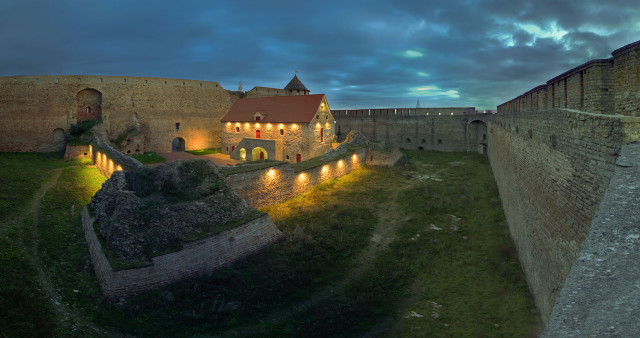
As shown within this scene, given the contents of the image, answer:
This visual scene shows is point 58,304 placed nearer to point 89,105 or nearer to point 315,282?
point 315,282

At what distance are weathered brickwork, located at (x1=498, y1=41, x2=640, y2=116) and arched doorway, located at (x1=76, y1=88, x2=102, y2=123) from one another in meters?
34.5

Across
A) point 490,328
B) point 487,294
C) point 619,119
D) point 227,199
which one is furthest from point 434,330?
point 227,199

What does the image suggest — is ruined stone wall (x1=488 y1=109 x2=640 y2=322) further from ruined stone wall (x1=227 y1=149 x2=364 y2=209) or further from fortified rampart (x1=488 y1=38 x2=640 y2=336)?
ruined stone wall (x1=227 y1=149 x2=364 y2=209)

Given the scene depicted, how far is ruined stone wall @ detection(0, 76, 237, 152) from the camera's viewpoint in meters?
27.3

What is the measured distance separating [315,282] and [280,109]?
71.3 ft

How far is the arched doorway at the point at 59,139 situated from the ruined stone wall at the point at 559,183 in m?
33.5

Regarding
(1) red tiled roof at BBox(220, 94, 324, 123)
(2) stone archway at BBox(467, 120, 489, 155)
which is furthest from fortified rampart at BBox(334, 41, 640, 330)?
(2) stone archway at BBox(467, 120, 489, 155)

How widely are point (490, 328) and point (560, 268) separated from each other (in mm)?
2371

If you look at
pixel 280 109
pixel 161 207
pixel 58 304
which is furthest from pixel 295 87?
pixel 58 304

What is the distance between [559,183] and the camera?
655 cm

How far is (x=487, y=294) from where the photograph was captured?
926 cm

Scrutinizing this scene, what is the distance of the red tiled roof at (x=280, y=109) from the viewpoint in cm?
2820

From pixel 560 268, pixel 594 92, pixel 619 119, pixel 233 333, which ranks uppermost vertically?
pixel 594 92

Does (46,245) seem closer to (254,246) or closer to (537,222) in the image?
(254,246)
